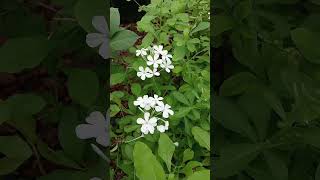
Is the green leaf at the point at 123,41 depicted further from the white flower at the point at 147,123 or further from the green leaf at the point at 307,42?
the white flower at the point at 147,123

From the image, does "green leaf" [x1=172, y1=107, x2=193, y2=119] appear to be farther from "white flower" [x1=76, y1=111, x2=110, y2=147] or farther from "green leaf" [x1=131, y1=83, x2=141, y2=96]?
"white flower" [x1=76, y1=111, x2=110, y2=147]

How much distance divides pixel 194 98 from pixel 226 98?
1249 mm

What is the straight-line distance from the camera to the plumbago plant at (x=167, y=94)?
69.8 inches

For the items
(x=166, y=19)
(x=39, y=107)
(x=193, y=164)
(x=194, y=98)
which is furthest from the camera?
(x=166, y=19)

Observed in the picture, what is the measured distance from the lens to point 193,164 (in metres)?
1.73

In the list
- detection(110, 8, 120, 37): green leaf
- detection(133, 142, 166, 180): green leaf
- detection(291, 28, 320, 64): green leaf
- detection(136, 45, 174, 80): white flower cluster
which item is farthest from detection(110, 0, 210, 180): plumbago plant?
detection(291, 28, 320, 64): green leaf

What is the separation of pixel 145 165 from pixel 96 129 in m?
0.57

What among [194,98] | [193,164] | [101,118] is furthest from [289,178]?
[194,98]

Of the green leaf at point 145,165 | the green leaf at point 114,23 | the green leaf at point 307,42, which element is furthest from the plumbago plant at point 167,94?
the green leaf at point 307,42

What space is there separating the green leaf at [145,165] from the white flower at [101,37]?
23.0 inches

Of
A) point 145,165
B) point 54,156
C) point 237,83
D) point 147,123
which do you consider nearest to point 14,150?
point 54,156

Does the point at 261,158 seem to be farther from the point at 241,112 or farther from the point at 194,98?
the point at 194,98

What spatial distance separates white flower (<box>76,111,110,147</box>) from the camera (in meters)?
0.62

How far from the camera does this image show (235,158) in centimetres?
63
